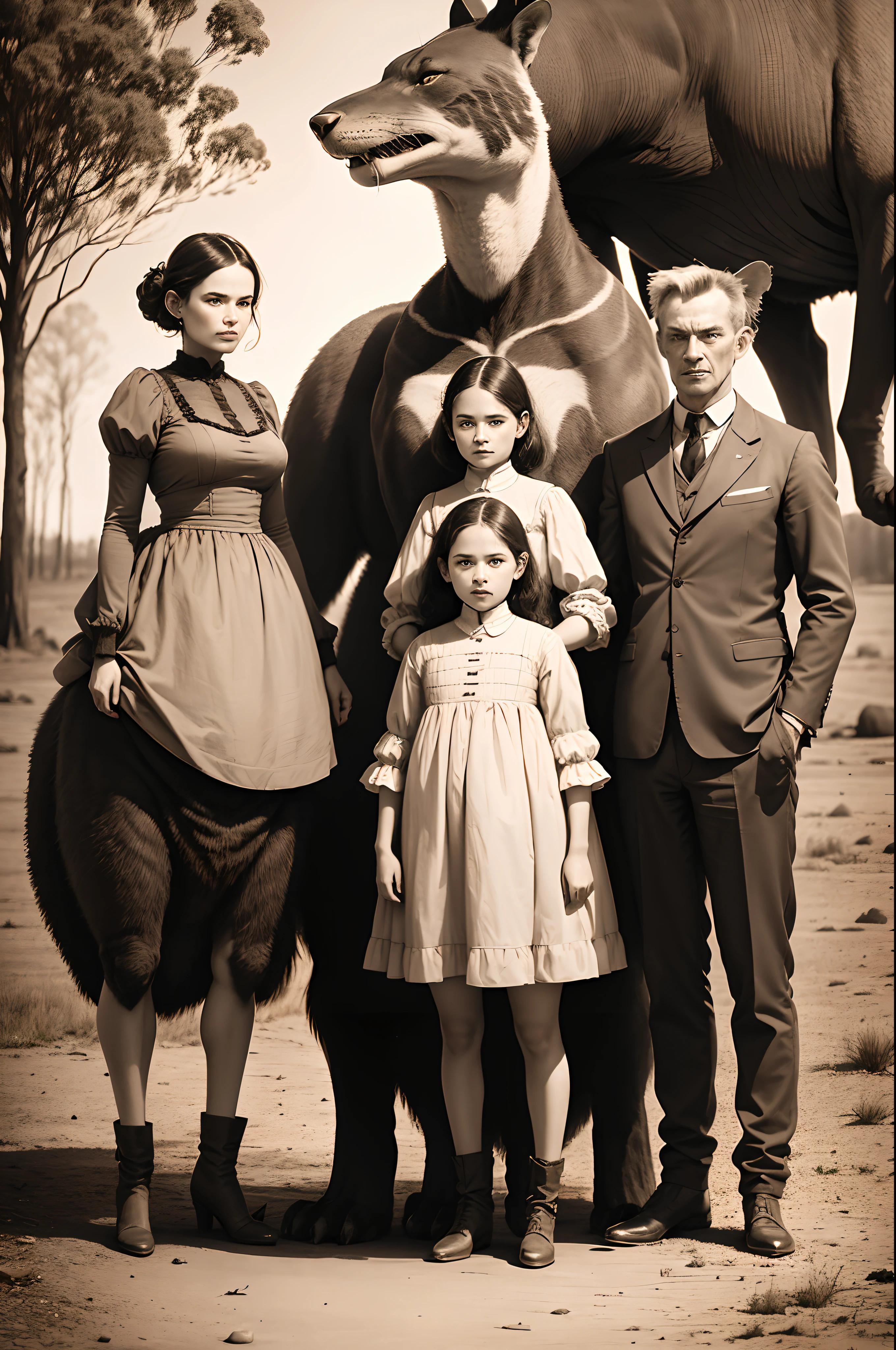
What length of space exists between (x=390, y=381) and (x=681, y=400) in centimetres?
83

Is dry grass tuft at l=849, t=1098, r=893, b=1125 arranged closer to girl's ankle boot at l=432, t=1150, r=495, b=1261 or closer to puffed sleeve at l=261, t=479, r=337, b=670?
girl's ankle boot at l=432, t=1150, r=495, b=1261

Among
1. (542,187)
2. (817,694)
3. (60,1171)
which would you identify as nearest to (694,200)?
(542,187)

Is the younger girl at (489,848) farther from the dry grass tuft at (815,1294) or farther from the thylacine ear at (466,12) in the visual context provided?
the thylacine ear at (466,12)

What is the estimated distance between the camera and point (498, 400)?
3.26 meters

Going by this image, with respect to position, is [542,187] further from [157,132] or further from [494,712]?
[157,132]

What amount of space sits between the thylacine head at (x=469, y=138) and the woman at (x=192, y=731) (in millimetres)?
413

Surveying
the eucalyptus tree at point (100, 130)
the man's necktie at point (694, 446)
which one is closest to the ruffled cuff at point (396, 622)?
the man's necktie at point (694, 446)

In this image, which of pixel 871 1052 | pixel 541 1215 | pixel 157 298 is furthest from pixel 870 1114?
pixel 157 298

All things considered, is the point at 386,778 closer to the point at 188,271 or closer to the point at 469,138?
the point at 188,271

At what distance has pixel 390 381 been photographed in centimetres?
374

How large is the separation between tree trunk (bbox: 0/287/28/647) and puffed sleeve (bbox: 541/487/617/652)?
3058 mm

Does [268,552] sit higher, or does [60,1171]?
[268,552]

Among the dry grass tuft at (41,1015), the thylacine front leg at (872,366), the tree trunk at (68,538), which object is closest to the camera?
the thylacine front leg at (872,366)

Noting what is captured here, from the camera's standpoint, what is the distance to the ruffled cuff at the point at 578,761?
3.13 meters
